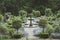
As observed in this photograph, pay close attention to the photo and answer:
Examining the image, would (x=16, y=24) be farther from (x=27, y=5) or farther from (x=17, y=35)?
(x=27, y=5)

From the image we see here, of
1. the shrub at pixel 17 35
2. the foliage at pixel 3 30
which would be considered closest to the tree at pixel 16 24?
the shrub at pixel 17 35

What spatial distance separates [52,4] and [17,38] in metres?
11.1

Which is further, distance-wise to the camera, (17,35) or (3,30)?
(17,35)

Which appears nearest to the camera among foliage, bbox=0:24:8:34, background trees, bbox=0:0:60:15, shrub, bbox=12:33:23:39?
foliage, bbox=0:24:8:34

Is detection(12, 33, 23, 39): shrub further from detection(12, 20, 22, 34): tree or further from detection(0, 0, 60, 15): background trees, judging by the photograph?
detection(0, 0, 60, 15): background trees

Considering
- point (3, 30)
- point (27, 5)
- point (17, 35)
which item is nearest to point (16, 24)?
point (17, 35)

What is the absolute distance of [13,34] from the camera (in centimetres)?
1025

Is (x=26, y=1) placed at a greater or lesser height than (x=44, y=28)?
greater

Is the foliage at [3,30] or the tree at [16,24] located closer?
the foliage at [3,30]

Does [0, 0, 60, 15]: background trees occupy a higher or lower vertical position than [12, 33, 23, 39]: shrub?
higher

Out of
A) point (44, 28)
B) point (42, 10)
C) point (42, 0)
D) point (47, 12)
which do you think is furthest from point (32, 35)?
point (42, 0)

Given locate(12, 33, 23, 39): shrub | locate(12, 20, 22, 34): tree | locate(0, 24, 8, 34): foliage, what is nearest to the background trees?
locate(12, 20, 22, 34): tree

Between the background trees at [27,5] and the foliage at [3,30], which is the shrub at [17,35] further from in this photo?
the background trees at [27,5]

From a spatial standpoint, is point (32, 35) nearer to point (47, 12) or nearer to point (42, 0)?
point (47, 12)
